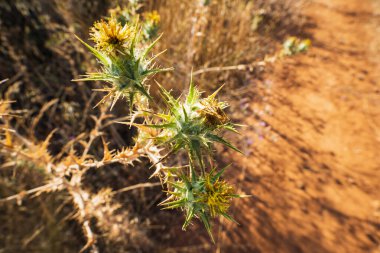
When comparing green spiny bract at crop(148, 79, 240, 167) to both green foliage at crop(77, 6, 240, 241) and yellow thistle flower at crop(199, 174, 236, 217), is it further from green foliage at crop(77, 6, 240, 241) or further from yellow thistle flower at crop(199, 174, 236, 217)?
yellow thistle flower at crop(199, 174, 236, 217)

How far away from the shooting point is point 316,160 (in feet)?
12.7

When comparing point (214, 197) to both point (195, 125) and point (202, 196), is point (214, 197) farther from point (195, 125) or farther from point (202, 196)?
point (195, 125)

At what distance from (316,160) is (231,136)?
137cm

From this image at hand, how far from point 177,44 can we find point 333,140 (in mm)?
2781

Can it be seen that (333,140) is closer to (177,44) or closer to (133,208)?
(177,44)

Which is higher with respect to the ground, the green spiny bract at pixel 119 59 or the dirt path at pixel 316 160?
the green spiny bract at pixel 119 59

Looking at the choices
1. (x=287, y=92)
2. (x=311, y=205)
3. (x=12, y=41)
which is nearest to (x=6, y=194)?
(x=12, y=41)

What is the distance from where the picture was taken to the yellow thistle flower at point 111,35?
47.1 inches

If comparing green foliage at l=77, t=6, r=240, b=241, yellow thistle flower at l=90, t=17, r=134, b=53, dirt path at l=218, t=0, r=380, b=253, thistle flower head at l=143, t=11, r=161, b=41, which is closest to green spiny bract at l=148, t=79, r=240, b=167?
green foliage at l=77, t=6, r=240, b=241

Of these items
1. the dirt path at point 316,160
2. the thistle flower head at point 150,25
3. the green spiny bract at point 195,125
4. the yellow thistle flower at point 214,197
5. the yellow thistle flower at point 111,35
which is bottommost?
the dirt path at point 316,160

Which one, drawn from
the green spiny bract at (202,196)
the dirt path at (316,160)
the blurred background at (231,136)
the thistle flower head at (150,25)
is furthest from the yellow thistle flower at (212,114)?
the dirt path at (316,160)

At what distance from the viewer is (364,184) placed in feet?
12.3

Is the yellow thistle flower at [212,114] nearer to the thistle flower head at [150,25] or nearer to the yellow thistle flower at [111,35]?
the yellow thistle flower at [111,35]

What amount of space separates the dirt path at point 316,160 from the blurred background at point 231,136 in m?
0.02
